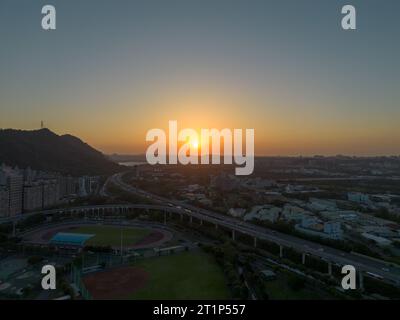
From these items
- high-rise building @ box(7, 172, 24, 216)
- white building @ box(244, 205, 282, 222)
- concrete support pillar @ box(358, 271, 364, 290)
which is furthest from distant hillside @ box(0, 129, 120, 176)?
concrete support pillar @ box(358, 271, 364, 290)

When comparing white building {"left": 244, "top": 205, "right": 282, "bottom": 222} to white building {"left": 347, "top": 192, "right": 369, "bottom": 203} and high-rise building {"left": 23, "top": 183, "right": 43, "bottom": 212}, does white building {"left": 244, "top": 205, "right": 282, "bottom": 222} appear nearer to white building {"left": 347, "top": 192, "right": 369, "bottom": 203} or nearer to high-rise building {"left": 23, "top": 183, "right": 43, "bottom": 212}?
white building {"left": 347, "top": 192, "right": 369, "bottom": 203}

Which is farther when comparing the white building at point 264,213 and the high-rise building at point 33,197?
the high-rise building at point 33,197

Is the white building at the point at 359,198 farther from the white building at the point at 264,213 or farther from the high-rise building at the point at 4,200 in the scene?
the high-rise building at the point at 4,200

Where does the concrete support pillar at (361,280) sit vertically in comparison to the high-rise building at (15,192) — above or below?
below

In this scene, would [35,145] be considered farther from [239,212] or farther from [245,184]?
[239,212]

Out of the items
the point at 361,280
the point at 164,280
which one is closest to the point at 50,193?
the point at 164,280

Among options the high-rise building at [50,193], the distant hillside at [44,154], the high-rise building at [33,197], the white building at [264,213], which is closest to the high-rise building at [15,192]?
the high-rise building at [33,197]

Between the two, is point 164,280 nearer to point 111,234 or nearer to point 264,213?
point 111,234
